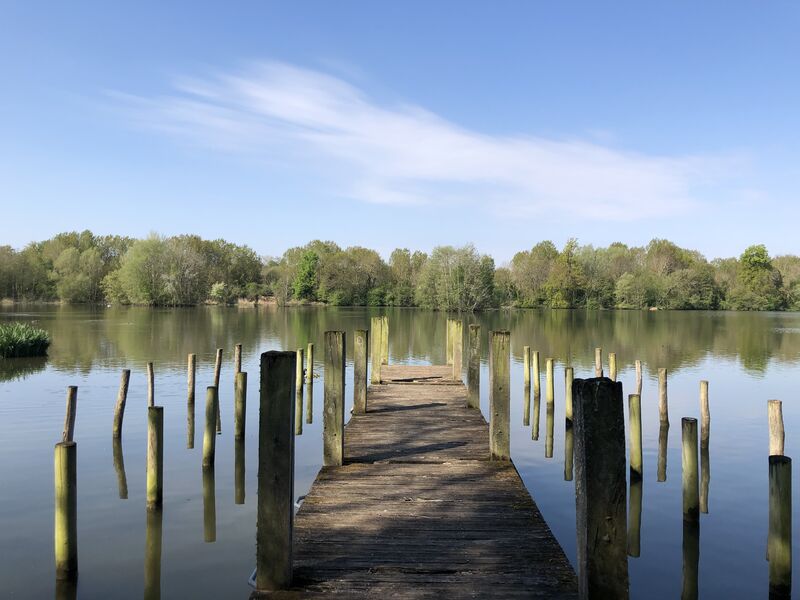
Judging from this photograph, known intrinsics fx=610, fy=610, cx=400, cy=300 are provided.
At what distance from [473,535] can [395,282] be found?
10866 cm

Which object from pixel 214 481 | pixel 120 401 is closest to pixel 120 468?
pixel 120 401

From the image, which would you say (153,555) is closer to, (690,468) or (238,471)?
(238,471)

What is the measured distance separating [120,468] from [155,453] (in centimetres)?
429

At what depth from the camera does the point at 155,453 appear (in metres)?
9.26

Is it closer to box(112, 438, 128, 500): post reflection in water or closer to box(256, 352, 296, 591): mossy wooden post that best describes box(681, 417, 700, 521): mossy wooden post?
box(256, 352, 296, 591): mossy wooden post

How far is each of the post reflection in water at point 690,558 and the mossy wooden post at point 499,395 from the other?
2916mm

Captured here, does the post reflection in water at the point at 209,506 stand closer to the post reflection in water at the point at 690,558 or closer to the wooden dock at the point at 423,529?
the wooden dock at the point at 423,529

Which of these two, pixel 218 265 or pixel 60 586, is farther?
pixel 218 265

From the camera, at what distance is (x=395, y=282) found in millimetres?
114688

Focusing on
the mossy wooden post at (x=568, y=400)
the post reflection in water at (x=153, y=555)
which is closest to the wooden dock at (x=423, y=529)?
the post reflection in water at (x=153, y=555)

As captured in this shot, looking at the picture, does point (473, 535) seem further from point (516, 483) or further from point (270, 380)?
point (270, 380)

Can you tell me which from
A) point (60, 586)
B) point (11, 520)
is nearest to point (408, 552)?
point (60, 586)

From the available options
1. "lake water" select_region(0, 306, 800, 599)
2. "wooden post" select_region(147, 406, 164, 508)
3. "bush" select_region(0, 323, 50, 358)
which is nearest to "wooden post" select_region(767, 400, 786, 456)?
"lake water" select_region(0, 306, 800, 599)

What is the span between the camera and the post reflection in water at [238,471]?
11297 mm
